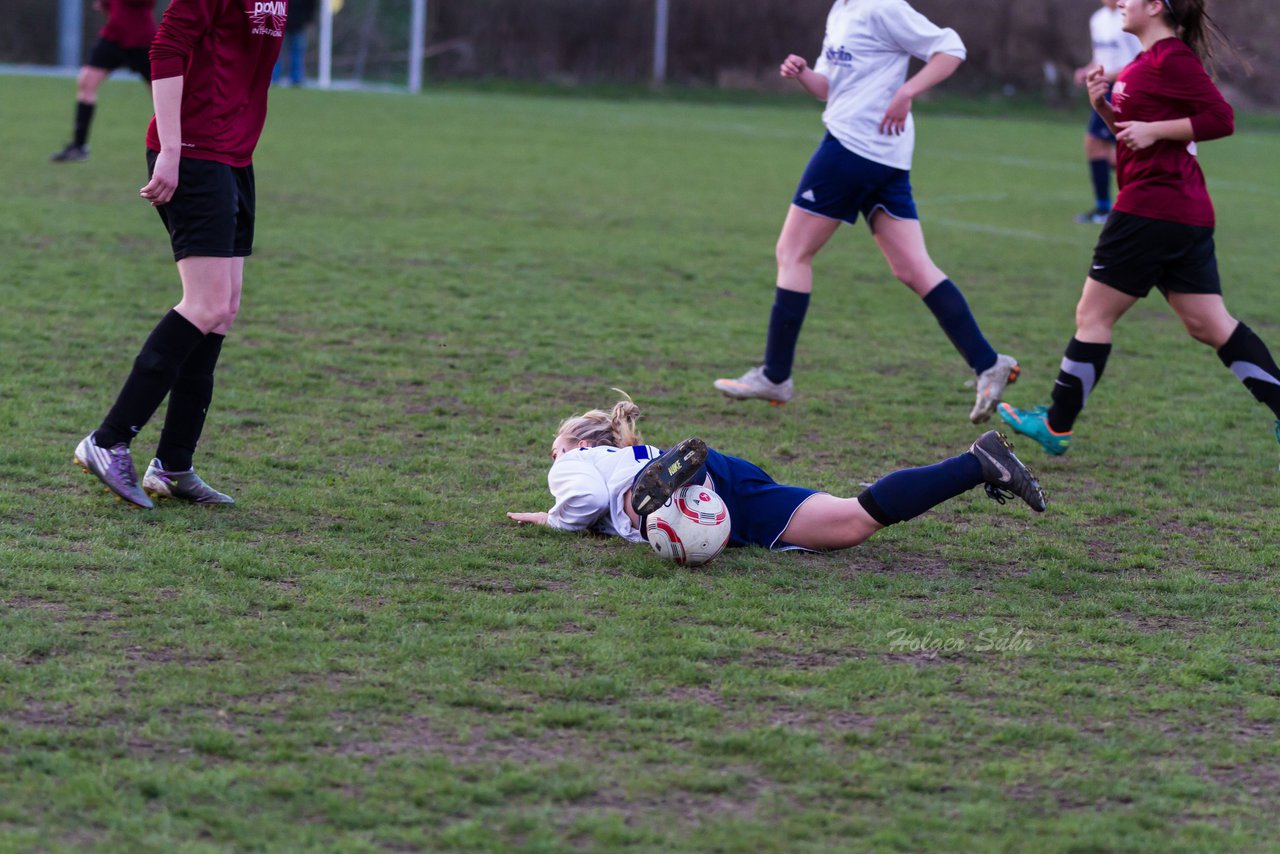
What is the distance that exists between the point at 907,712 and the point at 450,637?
111cm

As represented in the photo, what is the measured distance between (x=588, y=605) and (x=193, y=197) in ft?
5.64

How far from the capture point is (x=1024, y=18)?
3494 cm

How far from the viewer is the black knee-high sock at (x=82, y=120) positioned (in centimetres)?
1338

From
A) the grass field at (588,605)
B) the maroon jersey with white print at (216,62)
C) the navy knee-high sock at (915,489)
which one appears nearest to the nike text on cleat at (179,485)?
the grass field at (588,605)

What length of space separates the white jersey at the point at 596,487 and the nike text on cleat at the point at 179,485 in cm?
109

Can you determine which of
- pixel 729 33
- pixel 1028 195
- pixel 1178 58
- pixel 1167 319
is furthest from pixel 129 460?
pixel 729 33

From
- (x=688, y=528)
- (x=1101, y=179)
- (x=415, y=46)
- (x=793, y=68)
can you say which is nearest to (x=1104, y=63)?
(x=1101, y=179)

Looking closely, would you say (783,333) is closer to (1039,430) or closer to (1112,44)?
(1039,430)

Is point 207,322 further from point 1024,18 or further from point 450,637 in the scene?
point 1024,18

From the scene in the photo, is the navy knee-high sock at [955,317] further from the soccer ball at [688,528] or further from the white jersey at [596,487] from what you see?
the soccer ball at [688,528]

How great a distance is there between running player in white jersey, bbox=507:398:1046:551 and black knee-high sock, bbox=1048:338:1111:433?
4.39 ft

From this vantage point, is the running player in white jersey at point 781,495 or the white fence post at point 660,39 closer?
the running player in white jersey at point 781,495

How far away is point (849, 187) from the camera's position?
6.22 metres

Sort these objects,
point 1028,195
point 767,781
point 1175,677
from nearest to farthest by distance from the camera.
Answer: point 767,781 → point 1175,677 → point 1028,195
